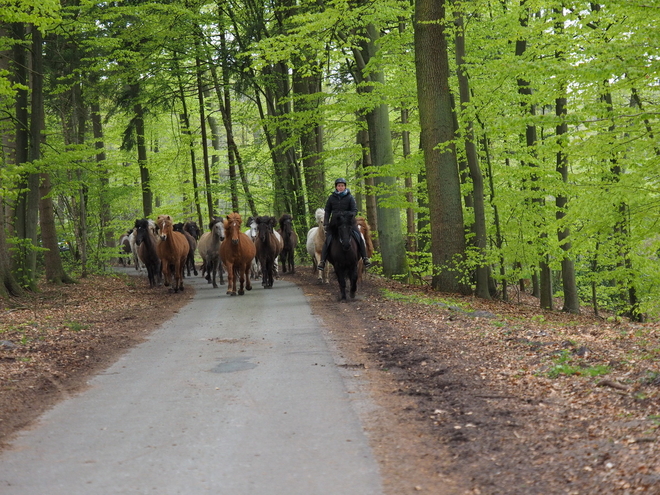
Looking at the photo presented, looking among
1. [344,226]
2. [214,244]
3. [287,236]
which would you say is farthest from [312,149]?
[344,226]

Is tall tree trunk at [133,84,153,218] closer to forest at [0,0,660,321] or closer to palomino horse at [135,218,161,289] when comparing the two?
forest at [0,0,660,321]

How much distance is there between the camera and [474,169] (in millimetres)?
17375

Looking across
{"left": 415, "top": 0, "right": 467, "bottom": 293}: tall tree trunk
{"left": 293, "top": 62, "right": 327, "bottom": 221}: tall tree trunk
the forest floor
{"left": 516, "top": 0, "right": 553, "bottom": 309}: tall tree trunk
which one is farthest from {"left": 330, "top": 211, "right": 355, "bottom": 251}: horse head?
{"left": 293, "top": 62, "right": 327, "bottom": 221}: tall tree trunk

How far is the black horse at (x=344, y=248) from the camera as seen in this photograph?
52.4ft

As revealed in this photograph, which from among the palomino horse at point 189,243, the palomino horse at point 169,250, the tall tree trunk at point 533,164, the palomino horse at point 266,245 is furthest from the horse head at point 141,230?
the tall tree trunk at point 533,164

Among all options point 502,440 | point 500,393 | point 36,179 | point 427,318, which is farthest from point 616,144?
point 36,179

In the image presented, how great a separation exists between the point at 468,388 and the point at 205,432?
2.78 meters

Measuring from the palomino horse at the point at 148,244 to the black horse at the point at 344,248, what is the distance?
831 centimetres

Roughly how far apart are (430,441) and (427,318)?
23.7 feet

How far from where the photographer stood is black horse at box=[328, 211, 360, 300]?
628 inches

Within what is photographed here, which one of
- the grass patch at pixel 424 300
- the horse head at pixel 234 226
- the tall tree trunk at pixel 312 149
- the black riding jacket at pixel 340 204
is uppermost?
the tall tree trunk at pixel 312 149

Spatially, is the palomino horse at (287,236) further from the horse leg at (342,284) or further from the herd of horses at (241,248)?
the horse leg at (342,284)

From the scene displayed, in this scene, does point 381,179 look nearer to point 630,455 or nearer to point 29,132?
point 29,132

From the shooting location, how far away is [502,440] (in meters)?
5.44
